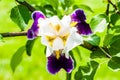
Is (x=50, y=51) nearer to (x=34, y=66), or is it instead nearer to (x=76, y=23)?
(x=76, y=23)

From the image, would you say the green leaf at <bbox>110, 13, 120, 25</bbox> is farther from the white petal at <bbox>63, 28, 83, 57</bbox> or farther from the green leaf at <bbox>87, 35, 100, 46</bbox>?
the white petal at <bbox>63, 28, 83, 57</bbox>

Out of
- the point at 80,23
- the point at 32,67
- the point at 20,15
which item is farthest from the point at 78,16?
the point at 32,67

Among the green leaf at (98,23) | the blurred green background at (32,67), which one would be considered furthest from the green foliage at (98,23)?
the blurred green background at (32,67)

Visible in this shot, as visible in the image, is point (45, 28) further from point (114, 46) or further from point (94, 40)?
point (114, 46)

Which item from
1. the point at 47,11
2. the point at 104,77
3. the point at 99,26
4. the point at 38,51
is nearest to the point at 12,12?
the point at 47,11

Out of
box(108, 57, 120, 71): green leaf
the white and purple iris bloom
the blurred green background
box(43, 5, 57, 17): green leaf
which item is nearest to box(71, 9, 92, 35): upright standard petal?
the white and purple iris bloom
